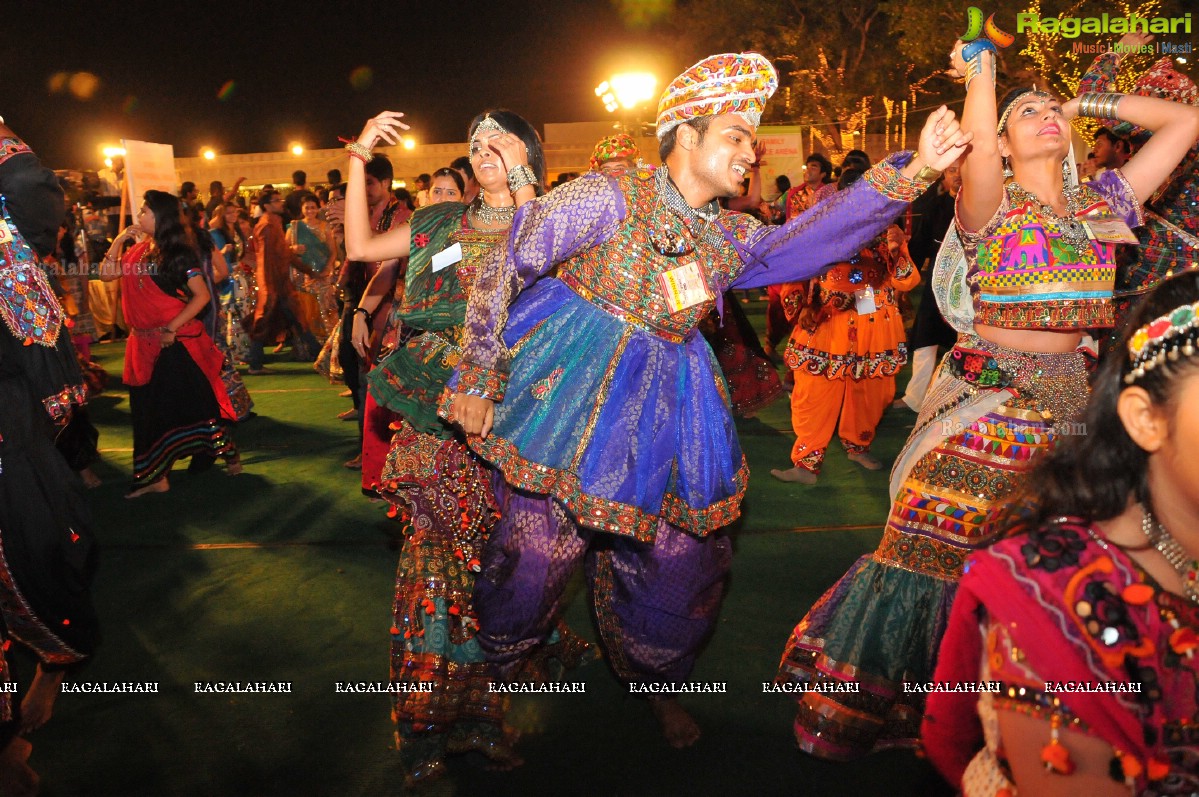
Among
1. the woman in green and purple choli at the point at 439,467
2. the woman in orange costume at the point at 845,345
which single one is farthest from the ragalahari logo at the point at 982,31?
the woman in orange costume at the point at 845,345

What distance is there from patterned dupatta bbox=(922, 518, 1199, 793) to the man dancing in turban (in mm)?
1327

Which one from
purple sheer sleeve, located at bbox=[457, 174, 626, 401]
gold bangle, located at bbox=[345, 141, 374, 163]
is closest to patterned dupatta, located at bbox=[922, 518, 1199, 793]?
purple sheer sleeve, located at bbox=[457, 174, 626, 401]

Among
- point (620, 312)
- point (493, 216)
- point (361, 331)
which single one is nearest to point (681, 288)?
point (620, 312)

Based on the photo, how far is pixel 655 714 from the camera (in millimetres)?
3211

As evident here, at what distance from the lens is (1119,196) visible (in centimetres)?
304

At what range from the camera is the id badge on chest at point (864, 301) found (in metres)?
6.10

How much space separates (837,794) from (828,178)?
7.61 meters

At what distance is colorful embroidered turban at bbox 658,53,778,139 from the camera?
2.71 meters

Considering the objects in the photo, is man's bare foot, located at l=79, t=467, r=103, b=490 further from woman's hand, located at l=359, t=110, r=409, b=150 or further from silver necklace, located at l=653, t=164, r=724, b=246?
silver necklace, located at l=653, t=164, r=724, b=246

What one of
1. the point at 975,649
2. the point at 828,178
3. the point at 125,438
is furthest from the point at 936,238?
the point at 125,438

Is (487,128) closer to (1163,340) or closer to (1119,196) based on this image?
(1119,196)

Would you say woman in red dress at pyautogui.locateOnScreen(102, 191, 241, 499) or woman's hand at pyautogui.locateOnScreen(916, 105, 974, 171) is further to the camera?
woman in red dress at pyautogui.locateOnScreen(102, 191, 241, 499)

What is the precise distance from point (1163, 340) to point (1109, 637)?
459 mm

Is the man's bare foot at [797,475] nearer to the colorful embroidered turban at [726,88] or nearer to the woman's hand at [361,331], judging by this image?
the woman's hand at [361,331]
